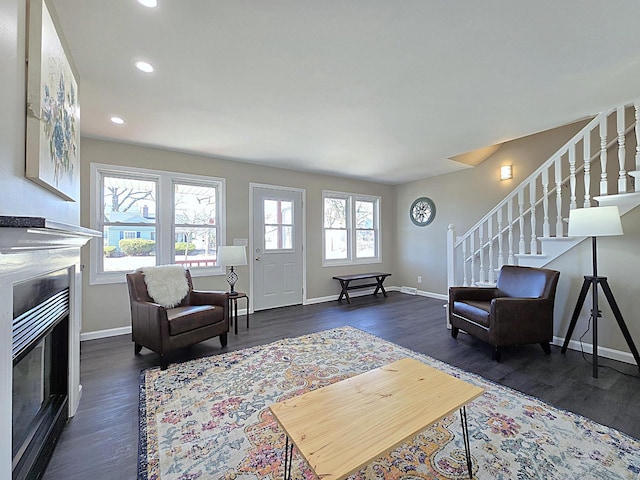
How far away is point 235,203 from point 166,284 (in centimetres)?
173

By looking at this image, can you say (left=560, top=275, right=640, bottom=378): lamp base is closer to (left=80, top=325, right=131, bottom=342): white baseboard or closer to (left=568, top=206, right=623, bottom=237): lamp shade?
Answer: (left=568, top=206, right=623, bottom=237): lamp shade

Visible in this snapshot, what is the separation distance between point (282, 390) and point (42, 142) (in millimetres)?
2073

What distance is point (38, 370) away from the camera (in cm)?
167

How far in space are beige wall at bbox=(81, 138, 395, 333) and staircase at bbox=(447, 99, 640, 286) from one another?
2.19 metres

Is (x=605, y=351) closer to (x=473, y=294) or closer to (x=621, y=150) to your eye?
(x=473, y=294)

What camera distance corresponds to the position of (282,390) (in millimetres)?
2162

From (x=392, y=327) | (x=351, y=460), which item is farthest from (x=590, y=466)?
(x=392, y=327)

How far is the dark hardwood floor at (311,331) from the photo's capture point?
5.19 feet

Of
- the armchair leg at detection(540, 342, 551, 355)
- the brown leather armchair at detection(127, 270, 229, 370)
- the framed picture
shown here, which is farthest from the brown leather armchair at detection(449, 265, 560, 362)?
the framed picture

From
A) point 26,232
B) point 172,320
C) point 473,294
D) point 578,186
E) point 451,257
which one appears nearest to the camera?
point 26,232

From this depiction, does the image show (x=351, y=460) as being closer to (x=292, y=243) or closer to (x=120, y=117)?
(x=120, y=117)

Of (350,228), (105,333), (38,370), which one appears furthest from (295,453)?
(350,228)

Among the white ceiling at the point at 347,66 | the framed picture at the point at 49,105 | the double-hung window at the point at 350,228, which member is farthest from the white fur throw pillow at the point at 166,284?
the double-hung window at the point at 350,228

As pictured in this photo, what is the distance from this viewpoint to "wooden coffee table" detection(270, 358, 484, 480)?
1022 millimetres
